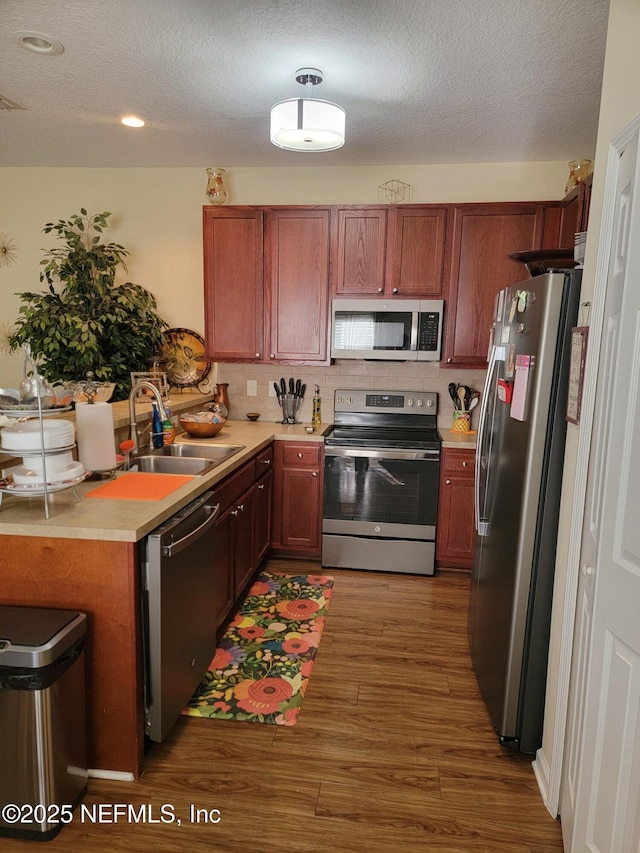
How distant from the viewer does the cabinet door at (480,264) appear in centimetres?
359

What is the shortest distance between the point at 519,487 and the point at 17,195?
4257mm

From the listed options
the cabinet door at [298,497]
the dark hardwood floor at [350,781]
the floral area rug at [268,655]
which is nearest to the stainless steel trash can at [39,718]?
the dark hardwood floor at [350,781]

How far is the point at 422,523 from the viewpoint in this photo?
3.68 m

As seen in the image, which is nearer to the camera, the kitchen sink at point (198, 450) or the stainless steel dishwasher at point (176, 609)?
the stainless steel dishwasher at point (176, 609)

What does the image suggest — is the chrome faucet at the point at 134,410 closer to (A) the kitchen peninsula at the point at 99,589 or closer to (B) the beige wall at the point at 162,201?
(A) the kitchen peninsula at the point at 99,589

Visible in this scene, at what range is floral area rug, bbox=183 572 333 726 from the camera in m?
2.34

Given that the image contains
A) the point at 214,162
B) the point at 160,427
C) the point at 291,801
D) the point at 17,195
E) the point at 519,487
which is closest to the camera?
the point at 291,801

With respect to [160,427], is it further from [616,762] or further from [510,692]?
[616,762]

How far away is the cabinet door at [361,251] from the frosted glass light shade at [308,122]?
3.69 ft

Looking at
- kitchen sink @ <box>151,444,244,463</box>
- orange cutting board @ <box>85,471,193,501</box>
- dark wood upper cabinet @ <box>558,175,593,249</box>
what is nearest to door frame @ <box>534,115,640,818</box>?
dark wood upper cabinet @ <box>558,175,593,249</box>

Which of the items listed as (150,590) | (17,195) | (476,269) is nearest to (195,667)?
(150,590)

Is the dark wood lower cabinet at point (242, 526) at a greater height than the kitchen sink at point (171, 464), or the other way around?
the kitchen sink at point (171, 464)

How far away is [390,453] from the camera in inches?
142

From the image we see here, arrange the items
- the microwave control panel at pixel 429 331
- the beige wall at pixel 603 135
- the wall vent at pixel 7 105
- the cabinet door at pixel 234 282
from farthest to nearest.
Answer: the cabinet door at pixel 234 282 < the microwave control panel at pixel 429 331 < the wall vent at pixel 7 105 < the beige wall at pixel 603 135
